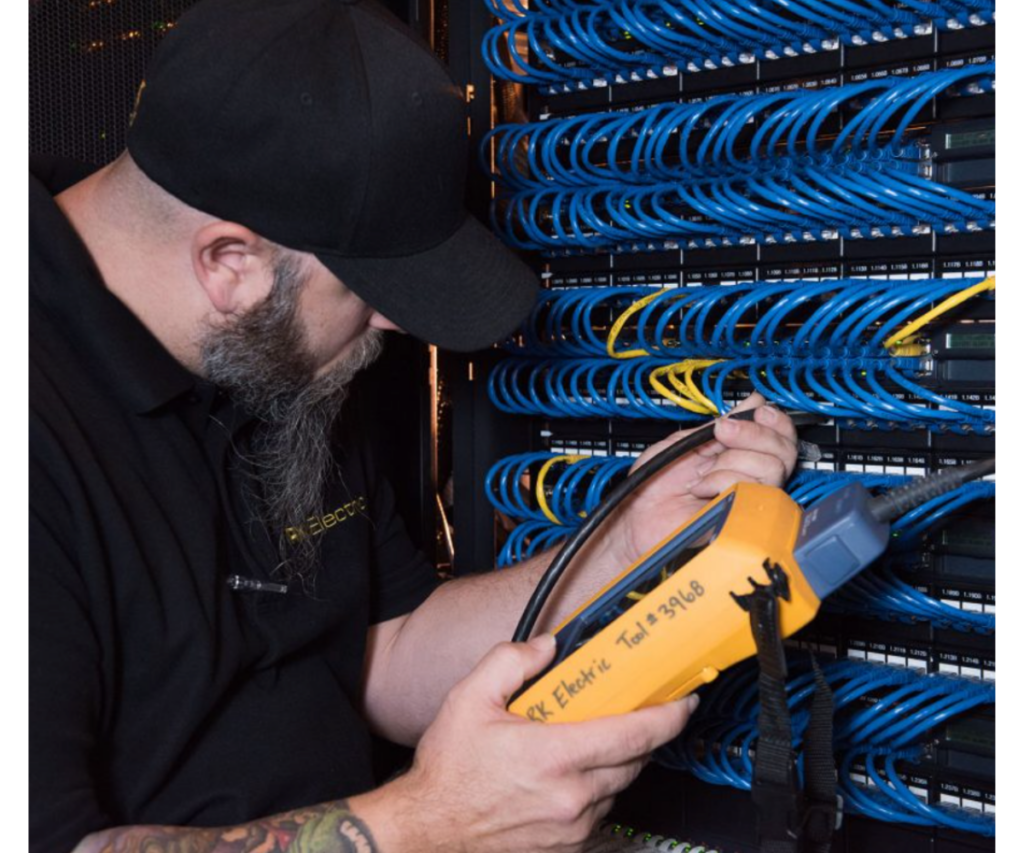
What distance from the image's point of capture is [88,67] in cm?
162

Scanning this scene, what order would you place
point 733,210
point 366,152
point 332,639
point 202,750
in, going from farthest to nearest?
point 332,639
point 733,210
point 202,750
point 366,152

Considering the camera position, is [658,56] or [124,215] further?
[658,56]

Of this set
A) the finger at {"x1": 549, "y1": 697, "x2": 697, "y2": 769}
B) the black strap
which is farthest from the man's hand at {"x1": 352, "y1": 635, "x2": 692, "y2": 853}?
the black strap

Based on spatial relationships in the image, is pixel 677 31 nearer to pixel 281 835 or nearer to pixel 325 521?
pixel 325 521

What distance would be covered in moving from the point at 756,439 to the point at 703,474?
0.13 m

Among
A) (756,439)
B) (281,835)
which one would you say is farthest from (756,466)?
(281,835)

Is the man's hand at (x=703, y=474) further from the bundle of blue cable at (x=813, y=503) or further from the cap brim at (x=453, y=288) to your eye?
the cap brim at (x=453, y=288)

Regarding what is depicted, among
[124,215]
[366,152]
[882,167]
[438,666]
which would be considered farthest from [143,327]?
[882,167]

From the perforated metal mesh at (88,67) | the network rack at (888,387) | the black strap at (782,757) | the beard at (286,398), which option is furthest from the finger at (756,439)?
the perforated metal mesh at (88,67)

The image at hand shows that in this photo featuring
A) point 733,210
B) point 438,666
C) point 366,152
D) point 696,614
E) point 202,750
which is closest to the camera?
point 696,614

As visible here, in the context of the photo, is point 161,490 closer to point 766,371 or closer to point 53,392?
point 53,392

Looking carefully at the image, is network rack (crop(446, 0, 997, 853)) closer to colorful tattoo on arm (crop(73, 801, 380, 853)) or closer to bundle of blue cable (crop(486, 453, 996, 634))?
bundle of blue cable (crop(486, 453, 996, 634))

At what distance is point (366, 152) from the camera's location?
1335 millimetres

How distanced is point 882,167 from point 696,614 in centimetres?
61
